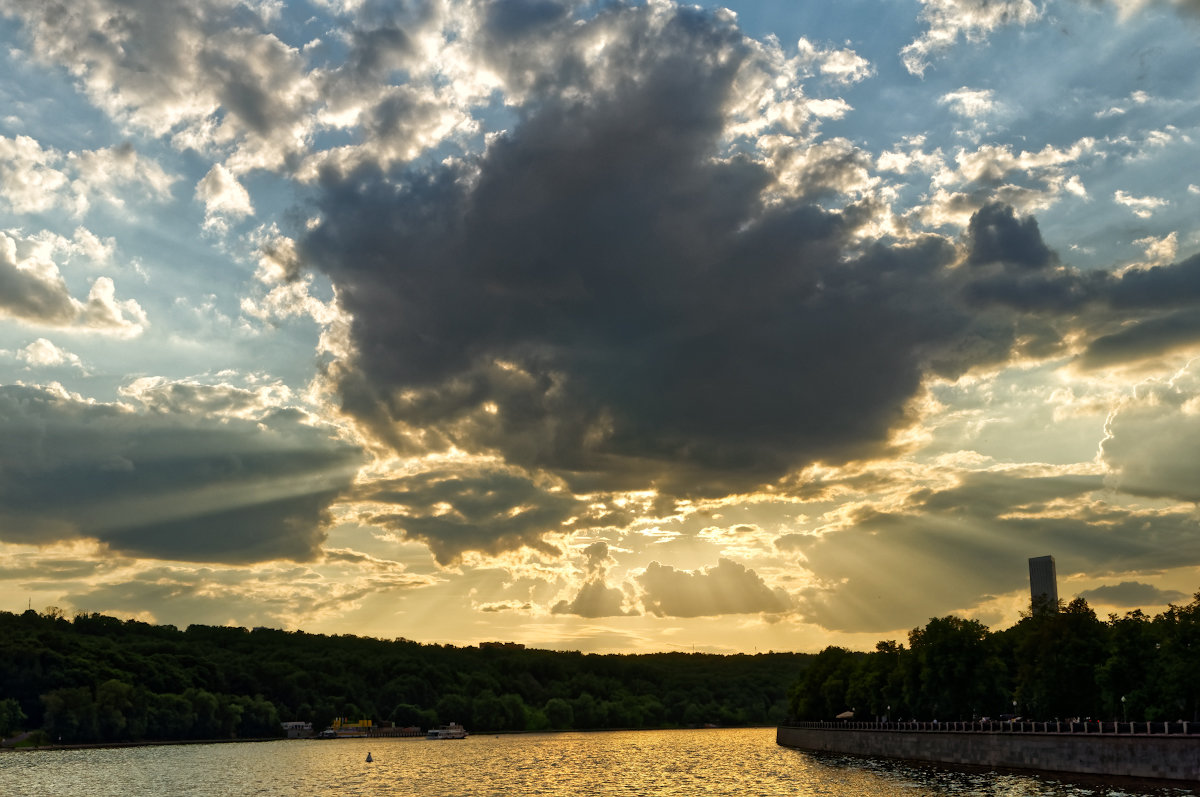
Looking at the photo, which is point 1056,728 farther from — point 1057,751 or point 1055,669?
point 1055,669

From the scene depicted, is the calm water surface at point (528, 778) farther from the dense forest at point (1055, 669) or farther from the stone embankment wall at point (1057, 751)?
the dense forest at point (1055, 669)

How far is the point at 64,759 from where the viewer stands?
644ft

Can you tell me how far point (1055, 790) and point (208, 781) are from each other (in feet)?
339

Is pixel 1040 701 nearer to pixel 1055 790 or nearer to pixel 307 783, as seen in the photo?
pixel 1055 790

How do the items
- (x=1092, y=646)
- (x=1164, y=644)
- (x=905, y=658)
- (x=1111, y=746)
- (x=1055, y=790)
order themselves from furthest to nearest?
1. (x=905, y=658)
2. (x=1092, y=646)
3. (x=1164, y=644)
4. (x=1111, y=746)
5. (x=1055, y=790)

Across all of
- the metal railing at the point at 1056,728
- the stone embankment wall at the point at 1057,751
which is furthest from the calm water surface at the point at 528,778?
the metal railing at the point at 1056,728

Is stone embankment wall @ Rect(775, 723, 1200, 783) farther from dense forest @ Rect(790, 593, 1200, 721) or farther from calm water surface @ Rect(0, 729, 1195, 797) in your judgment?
dense forest @ Rect(790, 593, 1200, 721)

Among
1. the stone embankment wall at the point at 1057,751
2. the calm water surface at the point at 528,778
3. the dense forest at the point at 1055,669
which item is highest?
the dense forest at the point at 1055,669

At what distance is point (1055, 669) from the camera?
139 meters

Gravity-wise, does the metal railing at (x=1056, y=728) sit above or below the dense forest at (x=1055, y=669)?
below

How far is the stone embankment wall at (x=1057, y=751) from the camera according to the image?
9344cm

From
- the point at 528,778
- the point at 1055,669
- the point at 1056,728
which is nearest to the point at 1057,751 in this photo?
the point at 1056,728

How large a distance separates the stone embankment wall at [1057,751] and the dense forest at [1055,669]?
32.7 feet

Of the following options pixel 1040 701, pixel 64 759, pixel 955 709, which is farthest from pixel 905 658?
Answer: pixel 64 759
